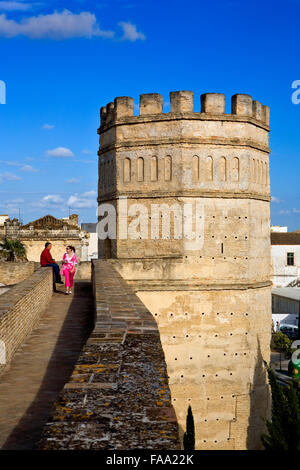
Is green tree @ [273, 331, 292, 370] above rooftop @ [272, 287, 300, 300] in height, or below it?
below

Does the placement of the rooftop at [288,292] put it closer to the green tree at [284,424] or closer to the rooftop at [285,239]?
the rooftop at [285,239]

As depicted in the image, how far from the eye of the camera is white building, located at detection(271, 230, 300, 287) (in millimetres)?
49656

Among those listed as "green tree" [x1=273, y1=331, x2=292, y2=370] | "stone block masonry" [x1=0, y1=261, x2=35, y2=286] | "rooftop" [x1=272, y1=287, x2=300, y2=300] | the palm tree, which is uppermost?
the palm tree

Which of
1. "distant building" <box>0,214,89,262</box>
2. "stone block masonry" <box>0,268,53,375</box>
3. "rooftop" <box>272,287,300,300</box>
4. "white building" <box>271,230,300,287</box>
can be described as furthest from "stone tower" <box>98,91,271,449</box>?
"white building" <box>271,230,300,287</box>

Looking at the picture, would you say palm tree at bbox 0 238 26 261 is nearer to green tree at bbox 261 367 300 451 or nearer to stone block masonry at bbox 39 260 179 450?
green tree at bbox 261 367 300 451

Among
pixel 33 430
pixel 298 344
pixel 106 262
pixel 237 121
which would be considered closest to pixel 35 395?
pixel 33 430

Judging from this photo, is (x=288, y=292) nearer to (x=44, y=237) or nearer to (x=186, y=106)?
(x=44, y=237)

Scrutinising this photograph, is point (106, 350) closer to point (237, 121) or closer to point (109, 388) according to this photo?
point (109, 388)

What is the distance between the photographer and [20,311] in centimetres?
823

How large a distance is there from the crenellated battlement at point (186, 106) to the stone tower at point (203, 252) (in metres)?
0.03

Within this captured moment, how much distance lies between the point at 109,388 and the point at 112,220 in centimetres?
1286

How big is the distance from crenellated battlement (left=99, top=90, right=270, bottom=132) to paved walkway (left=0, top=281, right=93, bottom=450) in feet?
22.2

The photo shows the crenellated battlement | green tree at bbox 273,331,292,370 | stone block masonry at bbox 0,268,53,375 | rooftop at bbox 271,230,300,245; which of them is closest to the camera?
stone block masonry at bbox 0,268,53,375

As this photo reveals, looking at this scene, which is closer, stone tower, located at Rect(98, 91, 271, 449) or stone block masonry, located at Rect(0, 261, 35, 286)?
stone tower, located at Rect(98, 91, 271, 449)
